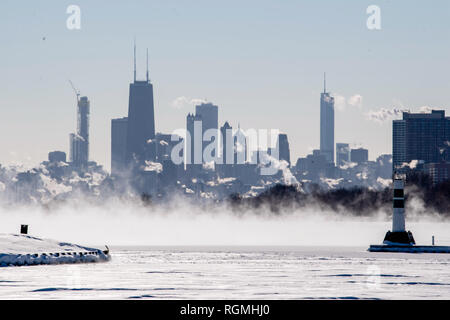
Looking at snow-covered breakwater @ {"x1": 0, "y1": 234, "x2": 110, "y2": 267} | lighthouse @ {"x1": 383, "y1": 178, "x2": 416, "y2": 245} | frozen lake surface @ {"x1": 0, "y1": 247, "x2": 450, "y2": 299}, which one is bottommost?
frozen lake surface @ {"x1": 0, "y1": 247, "x2": 450, "y2": 299}

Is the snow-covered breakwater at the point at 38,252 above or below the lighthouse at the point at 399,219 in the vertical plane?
below

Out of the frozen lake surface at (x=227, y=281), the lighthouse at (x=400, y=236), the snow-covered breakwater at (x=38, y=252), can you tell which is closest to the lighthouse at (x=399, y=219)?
the lighthouse at (x=400, y=236)

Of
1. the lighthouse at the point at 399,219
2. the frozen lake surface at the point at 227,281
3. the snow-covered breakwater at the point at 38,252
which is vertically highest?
the lighthouse at the point at 399,219

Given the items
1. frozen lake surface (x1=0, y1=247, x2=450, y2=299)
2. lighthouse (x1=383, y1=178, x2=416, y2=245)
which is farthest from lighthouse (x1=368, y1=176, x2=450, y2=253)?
frozen lake surface (x1=0, y1=247, x2=450, y2=299)

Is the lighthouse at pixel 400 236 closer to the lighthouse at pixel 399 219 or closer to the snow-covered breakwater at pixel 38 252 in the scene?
the lighthouse at pixel 399 219

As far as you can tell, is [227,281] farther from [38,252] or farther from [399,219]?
[399,219]

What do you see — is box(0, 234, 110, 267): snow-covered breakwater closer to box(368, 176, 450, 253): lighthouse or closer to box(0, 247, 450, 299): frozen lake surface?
box(0, 247, 450, 299): frozen lake surface

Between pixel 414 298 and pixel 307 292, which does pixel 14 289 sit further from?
pixel 414 298

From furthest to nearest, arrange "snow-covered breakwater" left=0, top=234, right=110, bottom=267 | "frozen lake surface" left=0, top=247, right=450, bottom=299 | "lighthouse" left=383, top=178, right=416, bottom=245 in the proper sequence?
"lighthouse" left=383, top=178, right=416, bottom=245 < "snow-covered breakwater" left=0, top=234, right=110, bottom=267 < "frozen lake surface" left=0, top=247, right=450, bottom=299
